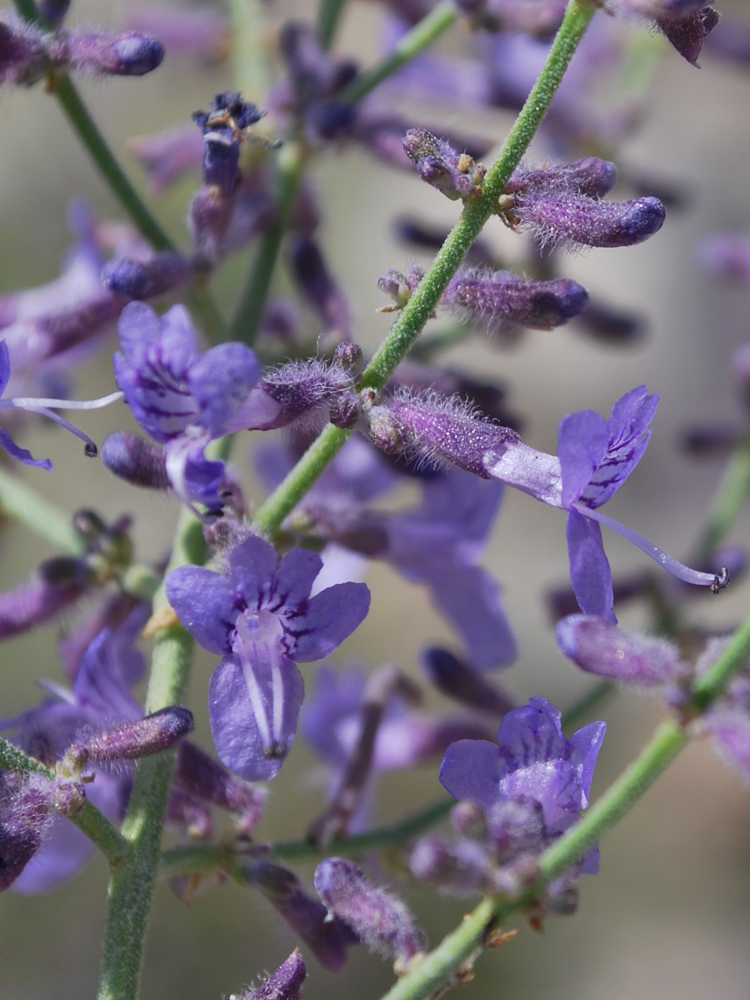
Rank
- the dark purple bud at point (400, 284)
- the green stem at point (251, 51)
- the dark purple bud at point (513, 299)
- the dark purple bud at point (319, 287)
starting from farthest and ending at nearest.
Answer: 1. the green stem at point (251, 51)
2. the dark purple bud at point (319, 287)
3. the dark purple bud at point (513, 299)
4. the dark purple bud at point (400, 284)

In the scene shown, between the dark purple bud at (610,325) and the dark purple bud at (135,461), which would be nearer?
the dark purple bud at (135,461)

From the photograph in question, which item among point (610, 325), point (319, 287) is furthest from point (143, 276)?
point (610, 325)

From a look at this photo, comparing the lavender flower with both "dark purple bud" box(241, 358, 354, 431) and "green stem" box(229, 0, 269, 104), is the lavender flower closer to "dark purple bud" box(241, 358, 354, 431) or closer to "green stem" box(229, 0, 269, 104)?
"dark purple bud" box(241, 358, 354, 431)

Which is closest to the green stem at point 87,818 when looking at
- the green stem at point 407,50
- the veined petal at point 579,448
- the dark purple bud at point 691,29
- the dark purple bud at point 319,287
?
the veined petal at point 579,448

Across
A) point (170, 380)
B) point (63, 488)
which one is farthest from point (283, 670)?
point (63, 488)

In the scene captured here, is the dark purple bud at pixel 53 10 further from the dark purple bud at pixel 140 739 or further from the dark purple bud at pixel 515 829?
the dark purple bud at pixel 515 829

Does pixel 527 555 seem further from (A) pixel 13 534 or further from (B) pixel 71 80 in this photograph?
(B) pixel 71 80
